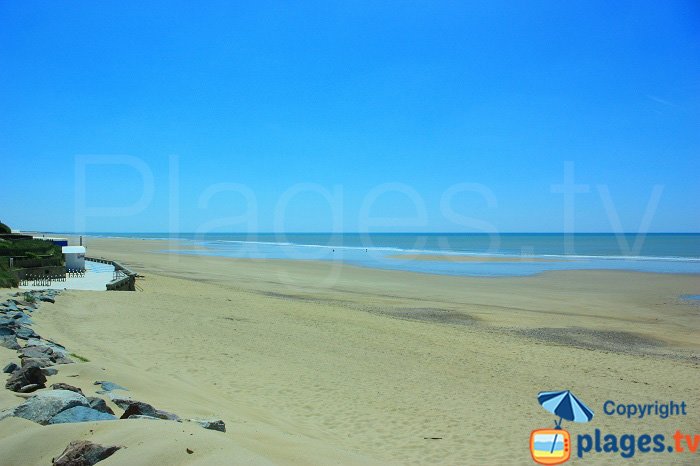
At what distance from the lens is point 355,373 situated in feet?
31.8

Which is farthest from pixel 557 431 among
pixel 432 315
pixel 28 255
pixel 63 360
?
pixel 28 255

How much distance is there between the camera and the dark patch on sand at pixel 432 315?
57.5ft

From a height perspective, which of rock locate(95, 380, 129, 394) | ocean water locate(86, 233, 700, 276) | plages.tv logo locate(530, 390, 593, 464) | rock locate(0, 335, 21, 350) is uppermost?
rock locate(0, 335, 21, 350)

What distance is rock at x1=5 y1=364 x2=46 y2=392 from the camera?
17.5ft

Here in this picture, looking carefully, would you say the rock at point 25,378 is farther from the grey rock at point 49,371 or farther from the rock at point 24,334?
Result: the rock at point 24,334

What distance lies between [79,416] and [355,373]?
611 centimetres

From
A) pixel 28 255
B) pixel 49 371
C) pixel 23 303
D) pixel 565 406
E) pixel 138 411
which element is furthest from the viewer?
pixel 28 255

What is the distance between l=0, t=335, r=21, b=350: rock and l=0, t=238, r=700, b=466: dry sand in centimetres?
116

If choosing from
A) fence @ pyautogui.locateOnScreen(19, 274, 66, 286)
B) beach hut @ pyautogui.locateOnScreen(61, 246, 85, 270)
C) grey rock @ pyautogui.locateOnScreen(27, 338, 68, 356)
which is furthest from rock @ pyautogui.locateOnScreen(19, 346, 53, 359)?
beach hut @ pyautogui.locateOnScreen(61, 246, 85, 270)

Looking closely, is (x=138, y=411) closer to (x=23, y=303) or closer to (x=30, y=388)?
(x=30, y=388)

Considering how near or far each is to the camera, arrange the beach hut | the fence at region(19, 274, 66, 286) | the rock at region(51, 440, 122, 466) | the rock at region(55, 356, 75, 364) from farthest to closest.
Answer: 1. the beach hut
2. the fence at region(19, 274, 66, 286)
3. the rock at region(55, 356, 75, 364)
4. the rock at region(51, 440, 122, 466)

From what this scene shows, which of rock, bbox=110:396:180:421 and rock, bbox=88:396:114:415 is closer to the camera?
rock, bbox=110:396:180:421

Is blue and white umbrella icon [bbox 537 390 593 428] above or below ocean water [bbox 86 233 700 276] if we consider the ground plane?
below

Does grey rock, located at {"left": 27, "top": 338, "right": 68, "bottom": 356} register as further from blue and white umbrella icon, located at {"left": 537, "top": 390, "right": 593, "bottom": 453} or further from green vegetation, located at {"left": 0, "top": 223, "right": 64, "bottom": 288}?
Answer: green vegetation, located at {"left": 0, "top": 223, "right": 64, "bottom": 288}
